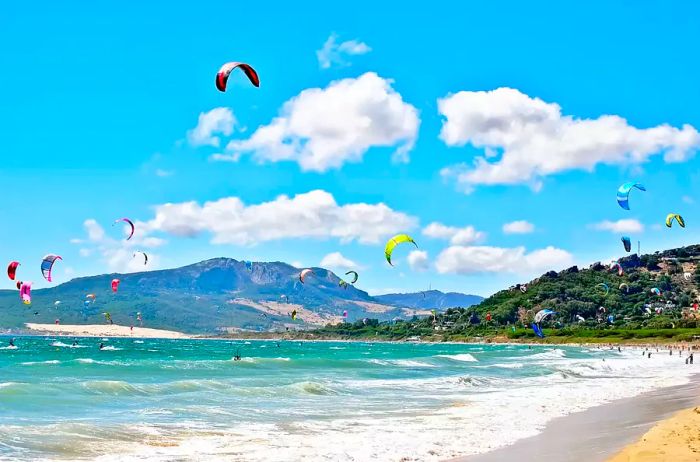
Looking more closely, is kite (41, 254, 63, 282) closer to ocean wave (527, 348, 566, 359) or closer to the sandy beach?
the sandy beach

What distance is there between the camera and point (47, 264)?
42969 millimetres

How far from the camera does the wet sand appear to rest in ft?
49.9

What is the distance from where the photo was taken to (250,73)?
23.5 m

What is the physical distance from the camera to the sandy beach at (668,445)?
13.1 meters

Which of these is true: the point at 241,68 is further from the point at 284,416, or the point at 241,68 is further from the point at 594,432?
the point at 594,432

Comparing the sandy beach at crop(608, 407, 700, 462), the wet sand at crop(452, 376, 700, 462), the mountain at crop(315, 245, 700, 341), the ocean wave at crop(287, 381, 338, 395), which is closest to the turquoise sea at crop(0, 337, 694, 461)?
the ocean wave at crop(287, 381, 338, 395)

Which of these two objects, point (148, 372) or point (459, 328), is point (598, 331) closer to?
point (459, 328)

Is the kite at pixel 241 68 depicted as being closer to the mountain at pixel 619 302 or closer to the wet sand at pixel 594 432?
the wet sand at pixel 594 432

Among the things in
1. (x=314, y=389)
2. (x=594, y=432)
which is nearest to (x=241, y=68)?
(x=594, y=432)

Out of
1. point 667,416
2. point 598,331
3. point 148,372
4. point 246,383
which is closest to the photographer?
point 667,416

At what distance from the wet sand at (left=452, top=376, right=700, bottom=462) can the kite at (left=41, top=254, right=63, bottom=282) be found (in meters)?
28.9

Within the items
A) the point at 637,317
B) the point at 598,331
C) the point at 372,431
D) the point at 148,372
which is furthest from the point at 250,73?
the point at 637,317

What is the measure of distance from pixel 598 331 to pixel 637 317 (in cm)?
2009

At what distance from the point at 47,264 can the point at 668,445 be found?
123 ft
